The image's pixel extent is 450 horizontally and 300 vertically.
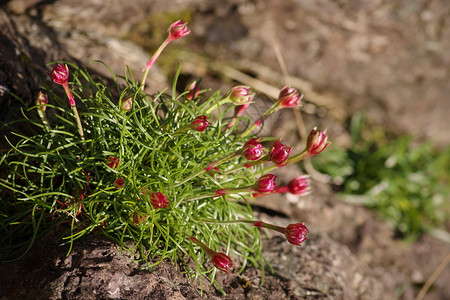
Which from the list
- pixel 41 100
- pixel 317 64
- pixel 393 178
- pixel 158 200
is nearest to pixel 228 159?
pixel 158 200

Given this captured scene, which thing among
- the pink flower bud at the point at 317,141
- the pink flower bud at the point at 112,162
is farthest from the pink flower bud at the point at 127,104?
the pink flower bud at the point at 317,141

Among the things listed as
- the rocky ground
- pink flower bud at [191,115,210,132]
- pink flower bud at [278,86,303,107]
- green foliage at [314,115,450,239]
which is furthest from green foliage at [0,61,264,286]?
green foliage at [314,115,450,239]

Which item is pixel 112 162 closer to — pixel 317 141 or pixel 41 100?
pixel 41 100

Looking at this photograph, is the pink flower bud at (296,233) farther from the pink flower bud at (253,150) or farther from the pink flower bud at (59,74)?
the pink flower bud at (59,74)

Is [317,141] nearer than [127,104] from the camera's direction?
Yes

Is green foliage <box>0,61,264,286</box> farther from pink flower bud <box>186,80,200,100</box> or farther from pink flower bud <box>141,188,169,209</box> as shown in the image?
pink flower bud <box>186,80,200,100</box>

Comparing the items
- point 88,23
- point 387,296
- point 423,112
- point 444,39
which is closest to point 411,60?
point 444,39
